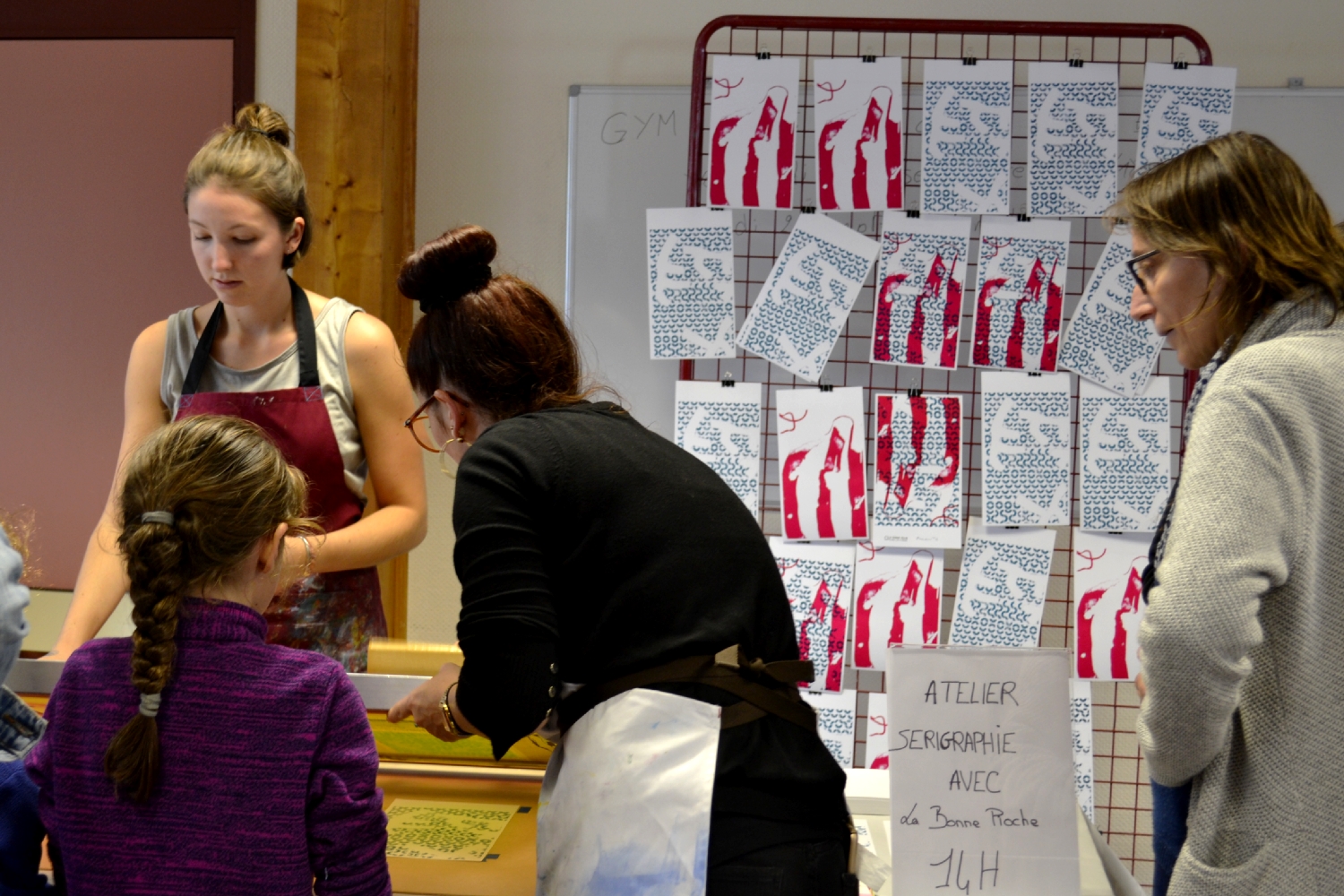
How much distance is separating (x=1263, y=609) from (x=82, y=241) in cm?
305

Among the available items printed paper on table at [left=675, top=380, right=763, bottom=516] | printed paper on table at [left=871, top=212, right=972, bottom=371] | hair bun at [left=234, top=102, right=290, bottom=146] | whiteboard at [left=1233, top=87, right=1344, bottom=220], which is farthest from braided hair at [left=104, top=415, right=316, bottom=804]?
whiteboard at [left=1233, top=87, right=1344, bottom=220]

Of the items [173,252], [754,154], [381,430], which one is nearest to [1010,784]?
[381,430]

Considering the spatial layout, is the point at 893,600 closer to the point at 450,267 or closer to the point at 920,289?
the point at 920,289

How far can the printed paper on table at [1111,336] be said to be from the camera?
2541mm

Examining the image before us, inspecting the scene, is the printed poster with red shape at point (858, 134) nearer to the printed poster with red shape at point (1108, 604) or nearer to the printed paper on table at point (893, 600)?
the printed paper on table at point (893, 600)

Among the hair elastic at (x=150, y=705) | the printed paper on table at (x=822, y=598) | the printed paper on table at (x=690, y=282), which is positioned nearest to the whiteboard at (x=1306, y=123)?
the printed paper on table at (x=690, y=282)

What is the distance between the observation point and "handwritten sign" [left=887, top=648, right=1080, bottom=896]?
3.66ft

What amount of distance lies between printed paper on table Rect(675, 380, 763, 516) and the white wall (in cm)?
54

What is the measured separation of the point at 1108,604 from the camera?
2527mm

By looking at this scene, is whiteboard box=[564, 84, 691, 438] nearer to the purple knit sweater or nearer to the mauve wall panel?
the mauve wall panel

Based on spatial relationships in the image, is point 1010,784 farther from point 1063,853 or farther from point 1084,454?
point 1084,454

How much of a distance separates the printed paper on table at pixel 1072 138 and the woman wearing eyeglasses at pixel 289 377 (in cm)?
155

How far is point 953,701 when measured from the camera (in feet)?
3.65

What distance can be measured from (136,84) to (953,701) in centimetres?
283
